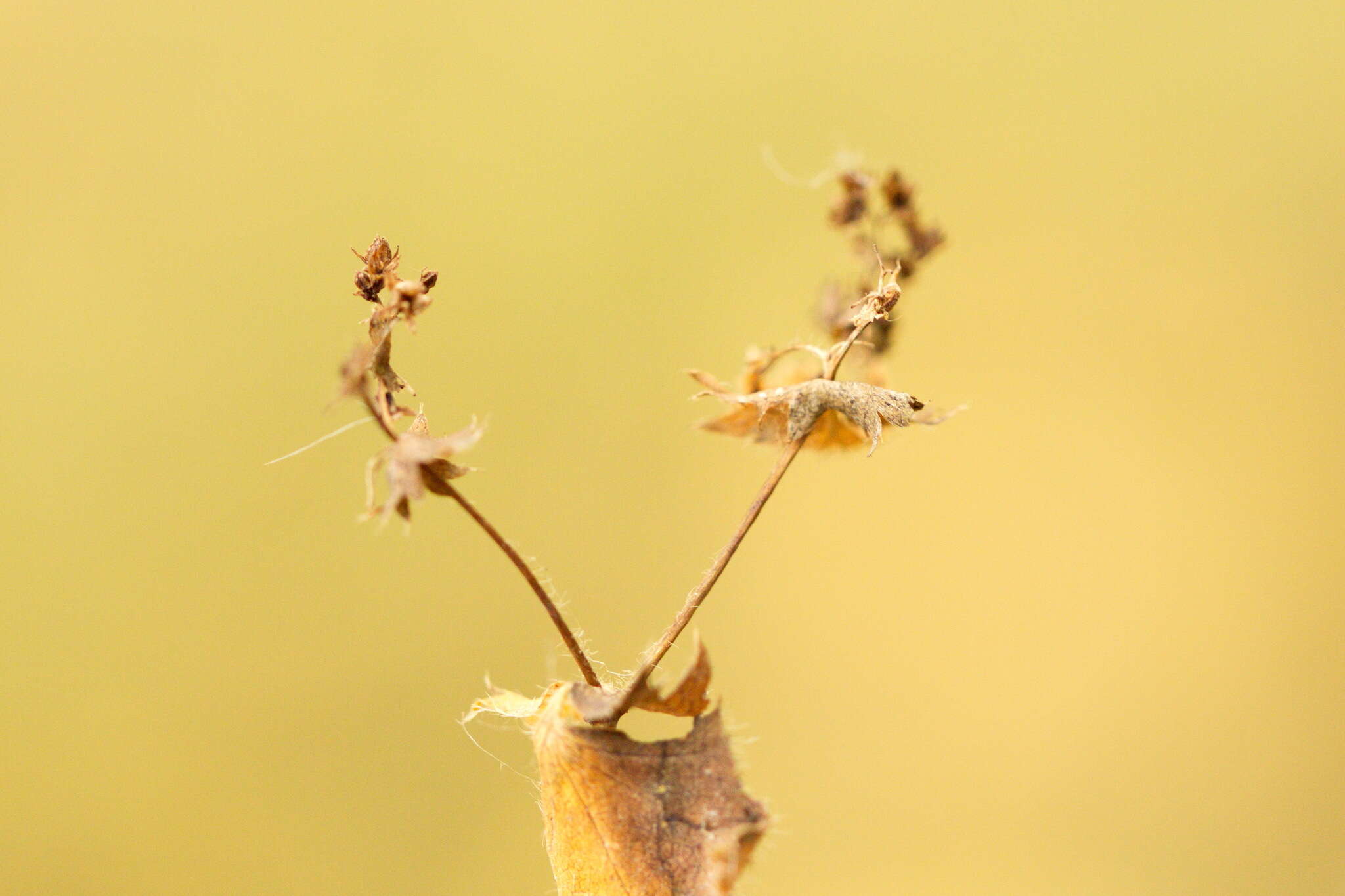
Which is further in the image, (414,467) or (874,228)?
(874,228)

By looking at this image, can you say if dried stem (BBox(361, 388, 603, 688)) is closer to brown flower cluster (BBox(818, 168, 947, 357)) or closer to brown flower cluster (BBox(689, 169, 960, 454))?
brown flower cluster (BBox(689, 169, 960, 454))

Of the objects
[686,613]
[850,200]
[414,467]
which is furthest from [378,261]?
[850,200]

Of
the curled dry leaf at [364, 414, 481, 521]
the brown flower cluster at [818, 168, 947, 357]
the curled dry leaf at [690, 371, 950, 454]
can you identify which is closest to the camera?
the curled dry leaf at [364, 414, 481, 521]

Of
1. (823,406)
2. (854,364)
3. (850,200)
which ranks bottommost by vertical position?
(823,406)

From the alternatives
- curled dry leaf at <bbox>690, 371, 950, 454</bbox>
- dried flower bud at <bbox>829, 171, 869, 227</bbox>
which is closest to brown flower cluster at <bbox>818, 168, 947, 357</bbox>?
dried flower bud at <bbox>829, 171, 869, 227</bbox>

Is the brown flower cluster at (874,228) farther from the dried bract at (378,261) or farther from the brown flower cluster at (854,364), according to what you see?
the dried bract at (378,261)

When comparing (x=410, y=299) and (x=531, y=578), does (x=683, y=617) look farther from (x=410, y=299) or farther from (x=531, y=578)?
(x=410, y=299)
